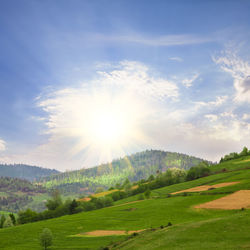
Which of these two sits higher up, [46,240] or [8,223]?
[46,240]

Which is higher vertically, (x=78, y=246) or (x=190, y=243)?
(x=190, y=243)

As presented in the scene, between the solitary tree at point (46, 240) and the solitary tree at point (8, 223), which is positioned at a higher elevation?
the solitary tree at point (46, 240)

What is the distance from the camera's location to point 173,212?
79.2 meters

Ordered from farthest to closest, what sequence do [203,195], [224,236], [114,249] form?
[203,195], [114,249], [224,236]

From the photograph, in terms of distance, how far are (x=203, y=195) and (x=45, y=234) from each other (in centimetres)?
6776

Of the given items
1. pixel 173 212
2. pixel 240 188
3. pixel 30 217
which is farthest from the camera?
pixel 30 217

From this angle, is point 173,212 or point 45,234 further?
point 173,212

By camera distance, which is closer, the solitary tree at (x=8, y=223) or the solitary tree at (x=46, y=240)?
the solitary tree at (x=46, y=240)

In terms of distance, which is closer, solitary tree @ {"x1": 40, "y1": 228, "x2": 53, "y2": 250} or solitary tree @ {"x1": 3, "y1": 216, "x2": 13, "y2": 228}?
solitary tree @ {"x1": 40, "y1": 228, "x2": 53, "y2": 250}

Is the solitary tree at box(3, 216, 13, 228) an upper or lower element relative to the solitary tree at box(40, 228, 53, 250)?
lower

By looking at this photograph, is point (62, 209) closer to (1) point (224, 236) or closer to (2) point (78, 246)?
(2) point (78, 246)

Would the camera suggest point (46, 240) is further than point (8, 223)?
No

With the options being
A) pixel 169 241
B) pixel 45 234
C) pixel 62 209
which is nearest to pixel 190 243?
pixel 169 241

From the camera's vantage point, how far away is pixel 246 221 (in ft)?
117
